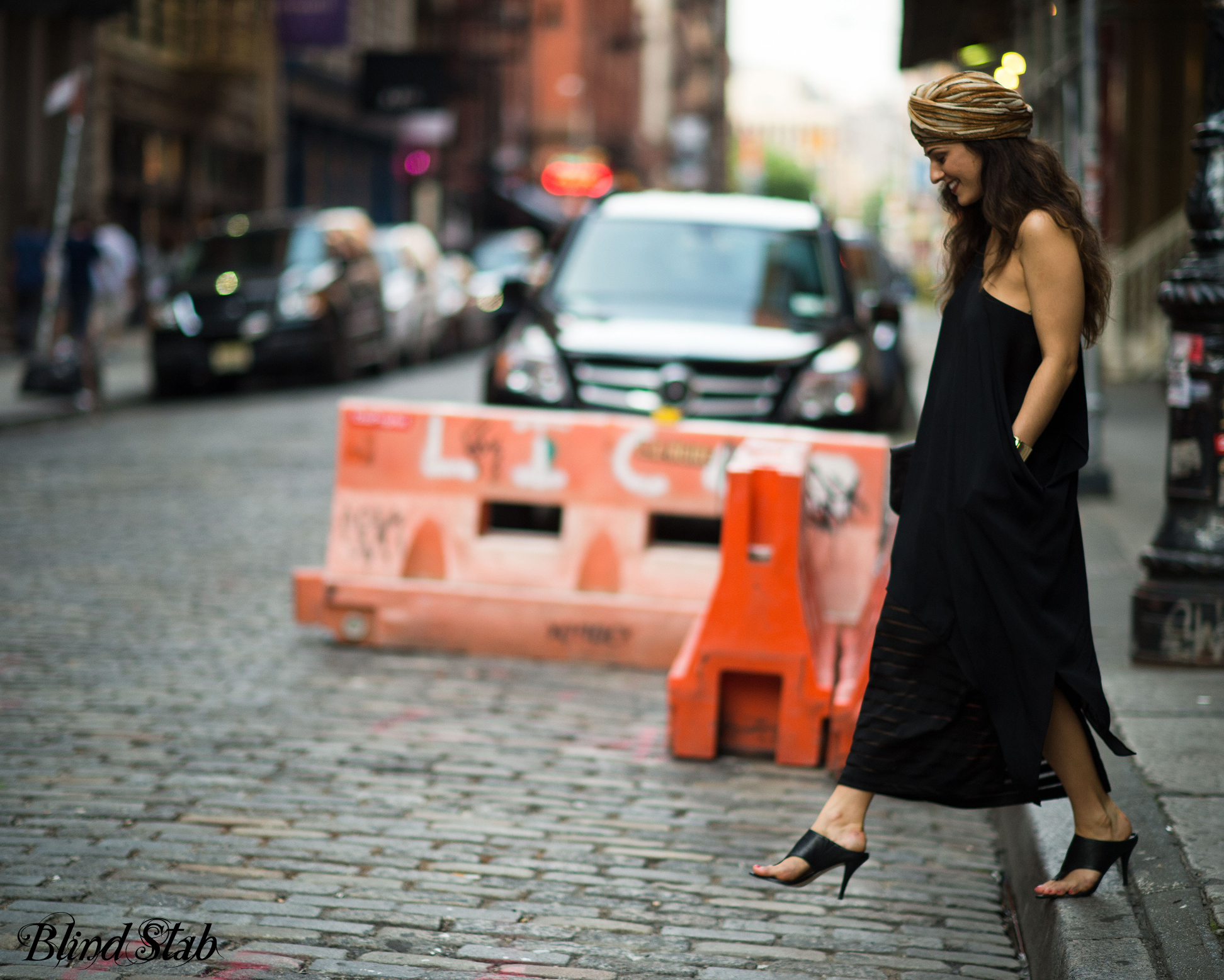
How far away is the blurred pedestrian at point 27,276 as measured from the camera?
21.7 metres

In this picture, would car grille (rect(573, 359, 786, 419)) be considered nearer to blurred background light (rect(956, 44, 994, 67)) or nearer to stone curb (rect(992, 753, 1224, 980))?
stone curb (rect(992, 753, 1224, 980))

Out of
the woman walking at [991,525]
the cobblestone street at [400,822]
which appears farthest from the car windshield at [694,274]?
the woman walking at [991,525]

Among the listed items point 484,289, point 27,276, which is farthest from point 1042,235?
point 484,289

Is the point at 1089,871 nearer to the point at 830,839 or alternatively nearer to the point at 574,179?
the point at 830,839

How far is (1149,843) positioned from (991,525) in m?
1.11

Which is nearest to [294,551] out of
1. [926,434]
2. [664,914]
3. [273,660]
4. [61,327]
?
[273,660]

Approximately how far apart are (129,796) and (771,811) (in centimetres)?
187

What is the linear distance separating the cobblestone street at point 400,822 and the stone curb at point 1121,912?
137mm

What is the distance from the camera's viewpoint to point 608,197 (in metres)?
10.3

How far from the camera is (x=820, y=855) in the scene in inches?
144

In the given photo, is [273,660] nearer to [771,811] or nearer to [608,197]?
[771,811]

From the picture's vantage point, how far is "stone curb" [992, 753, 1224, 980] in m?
3.35

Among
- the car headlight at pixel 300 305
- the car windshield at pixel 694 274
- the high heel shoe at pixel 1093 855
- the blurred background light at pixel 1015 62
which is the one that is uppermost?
the blurred background light at pixel 1015 62

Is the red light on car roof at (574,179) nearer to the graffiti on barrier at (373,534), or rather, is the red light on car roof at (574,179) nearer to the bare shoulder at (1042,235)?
the graffiti on barrier at (373,534)
